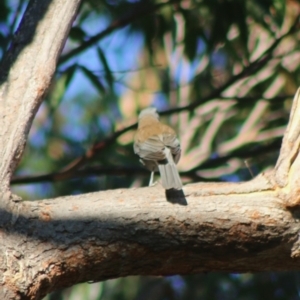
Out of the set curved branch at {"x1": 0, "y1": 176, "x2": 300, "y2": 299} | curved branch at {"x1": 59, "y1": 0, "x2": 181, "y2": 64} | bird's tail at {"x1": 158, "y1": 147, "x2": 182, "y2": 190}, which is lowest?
curved branch at {"x1": 0, "y1": 176, "x2": 300, "y2": 299}

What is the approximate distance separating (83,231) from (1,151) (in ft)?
1.59

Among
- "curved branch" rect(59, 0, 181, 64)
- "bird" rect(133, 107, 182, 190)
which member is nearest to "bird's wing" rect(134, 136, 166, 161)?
"bird" rect(133, 107, 182, 190)

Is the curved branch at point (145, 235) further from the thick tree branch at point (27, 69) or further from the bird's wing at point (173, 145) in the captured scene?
the bird's wing at point (173, 145)

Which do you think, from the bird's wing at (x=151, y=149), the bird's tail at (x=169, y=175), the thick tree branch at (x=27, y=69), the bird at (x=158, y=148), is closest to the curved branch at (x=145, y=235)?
the bird's tail at (x=169, y=175)

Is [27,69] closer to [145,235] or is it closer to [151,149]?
[145,235]

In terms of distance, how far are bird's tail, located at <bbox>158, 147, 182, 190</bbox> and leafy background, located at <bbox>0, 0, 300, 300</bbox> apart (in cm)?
130

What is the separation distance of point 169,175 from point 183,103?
4.53 meters

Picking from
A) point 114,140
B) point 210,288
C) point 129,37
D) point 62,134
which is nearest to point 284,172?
point 114,140

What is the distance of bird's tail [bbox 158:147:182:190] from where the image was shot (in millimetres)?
3049

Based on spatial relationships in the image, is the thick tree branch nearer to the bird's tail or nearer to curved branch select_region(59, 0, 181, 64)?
the bird's tail

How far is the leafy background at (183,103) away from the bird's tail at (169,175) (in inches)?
51.1

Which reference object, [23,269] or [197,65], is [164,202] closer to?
[23,269]

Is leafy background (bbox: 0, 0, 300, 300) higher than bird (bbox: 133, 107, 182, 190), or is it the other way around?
leafy background (bbox: 0, 0, 300, 300)

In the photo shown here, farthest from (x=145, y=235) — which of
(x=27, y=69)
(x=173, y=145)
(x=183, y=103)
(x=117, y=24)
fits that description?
(x=183, y=103)
